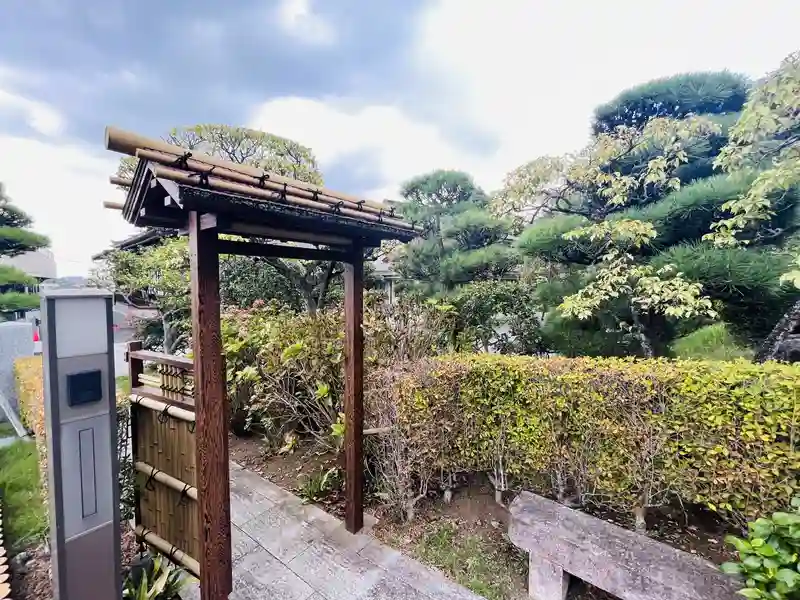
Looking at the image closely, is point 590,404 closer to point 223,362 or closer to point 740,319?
point 223,362

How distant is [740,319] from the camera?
5.00 metres

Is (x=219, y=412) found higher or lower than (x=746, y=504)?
higher

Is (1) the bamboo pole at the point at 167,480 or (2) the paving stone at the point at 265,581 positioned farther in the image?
(2) the paving stone at the point at 265,581

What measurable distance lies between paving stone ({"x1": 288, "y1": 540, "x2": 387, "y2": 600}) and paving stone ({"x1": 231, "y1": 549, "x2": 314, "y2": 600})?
0.24 feet

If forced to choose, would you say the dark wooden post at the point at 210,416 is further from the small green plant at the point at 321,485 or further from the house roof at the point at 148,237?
the small green plant at the point at 321,485

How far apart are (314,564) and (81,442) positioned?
2.28m

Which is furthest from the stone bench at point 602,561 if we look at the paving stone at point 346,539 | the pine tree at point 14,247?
the pine tree at point 14,247

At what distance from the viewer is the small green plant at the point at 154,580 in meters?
2.37

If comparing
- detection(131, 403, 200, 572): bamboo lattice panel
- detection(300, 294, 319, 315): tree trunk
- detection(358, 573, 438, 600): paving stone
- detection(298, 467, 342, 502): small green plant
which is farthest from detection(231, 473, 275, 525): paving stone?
detection(300, 294, 319, 315): tree trunk

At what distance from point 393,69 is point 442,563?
6.85m

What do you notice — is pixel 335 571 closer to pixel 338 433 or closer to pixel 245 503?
pixel 338 433

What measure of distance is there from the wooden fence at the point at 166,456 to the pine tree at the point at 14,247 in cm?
899

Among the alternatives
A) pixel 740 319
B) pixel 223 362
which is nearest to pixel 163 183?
pixel 223 362

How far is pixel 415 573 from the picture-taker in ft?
9.84
